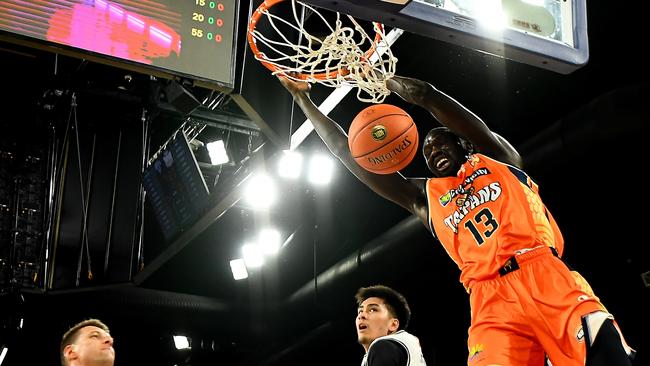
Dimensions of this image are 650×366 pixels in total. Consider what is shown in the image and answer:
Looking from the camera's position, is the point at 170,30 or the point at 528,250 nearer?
the point at 528,250

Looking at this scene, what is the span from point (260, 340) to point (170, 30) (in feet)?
22.0

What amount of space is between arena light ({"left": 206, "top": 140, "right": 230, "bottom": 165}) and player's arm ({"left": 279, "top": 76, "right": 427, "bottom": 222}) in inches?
126

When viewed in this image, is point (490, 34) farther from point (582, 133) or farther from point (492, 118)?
point (492, 118)

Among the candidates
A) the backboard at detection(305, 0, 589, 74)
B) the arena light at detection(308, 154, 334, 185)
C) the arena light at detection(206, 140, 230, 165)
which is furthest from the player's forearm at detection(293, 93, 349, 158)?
the arena light at detection(308, 154, 334, 185)

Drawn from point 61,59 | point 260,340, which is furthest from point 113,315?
point 61,59

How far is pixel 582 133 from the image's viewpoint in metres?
5.77

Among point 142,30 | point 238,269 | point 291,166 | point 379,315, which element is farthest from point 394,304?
point 238,269

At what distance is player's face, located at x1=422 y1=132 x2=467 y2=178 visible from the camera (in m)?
4.28

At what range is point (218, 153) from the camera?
824 centimetres

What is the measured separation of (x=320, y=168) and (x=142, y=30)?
358cm

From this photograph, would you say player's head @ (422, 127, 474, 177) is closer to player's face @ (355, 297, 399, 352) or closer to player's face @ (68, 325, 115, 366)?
player's face @ (355, 297, 399, 352)

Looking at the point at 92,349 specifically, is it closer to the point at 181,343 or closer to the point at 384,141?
the point at 384,141

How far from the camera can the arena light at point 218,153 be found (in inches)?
323

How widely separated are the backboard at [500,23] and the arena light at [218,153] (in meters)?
4.68
